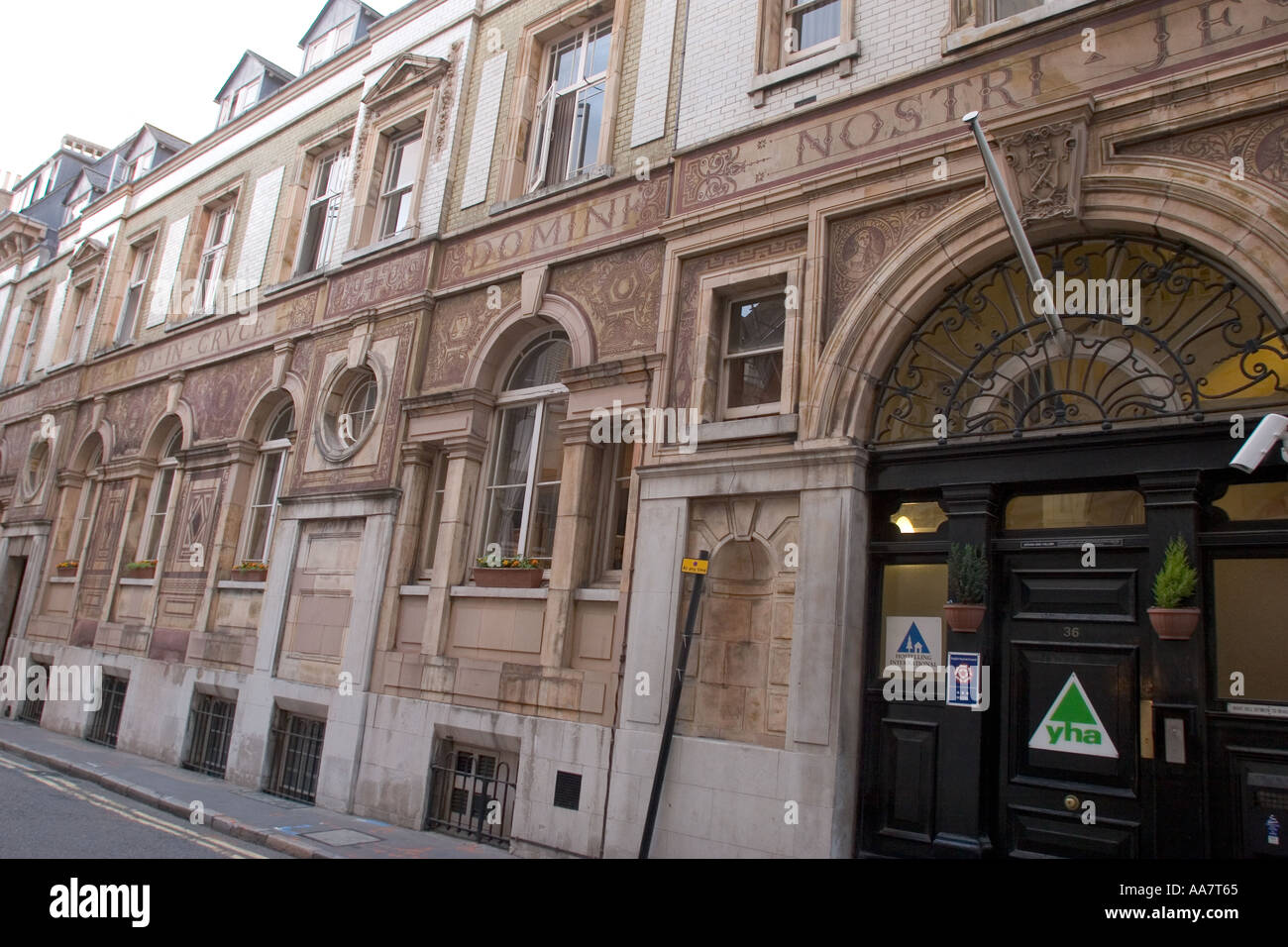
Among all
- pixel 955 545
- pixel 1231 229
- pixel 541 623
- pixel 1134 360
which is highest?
pixel 1231 229

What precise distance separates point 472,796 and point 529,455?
162 inches

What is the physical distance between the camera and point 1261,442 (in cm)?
583

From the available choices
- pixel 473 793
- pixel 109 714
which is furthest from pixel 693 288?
pixel 109 714

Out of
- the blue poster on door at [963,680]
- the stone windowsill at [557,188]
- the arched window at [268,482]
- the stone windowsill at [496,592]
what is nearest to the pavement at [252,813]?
the stone windowsill at [496,592]

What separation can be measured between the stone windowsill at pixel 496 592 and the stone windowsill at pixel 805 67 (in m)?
5.86

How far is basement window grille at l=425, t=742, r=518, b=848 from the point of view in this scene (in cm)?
948

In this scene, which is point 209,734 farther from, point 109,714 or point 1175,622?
point 1175,622

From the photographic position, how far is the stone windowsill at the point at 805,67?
8664mm

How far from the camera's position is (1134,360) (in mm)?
6793

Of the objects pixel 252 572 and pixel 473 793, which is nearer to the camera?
pixel 473 793

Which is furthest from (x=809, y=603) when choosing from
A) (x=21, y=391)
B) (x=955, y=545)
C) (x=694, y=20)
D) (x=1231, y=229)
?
(x=21, y=391)

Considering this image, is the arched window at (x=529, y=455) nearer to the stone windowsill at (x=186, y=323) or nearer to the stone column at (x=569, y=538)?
the stone column at (x=569, y=538)

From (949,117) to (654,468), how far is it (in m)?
4.27
